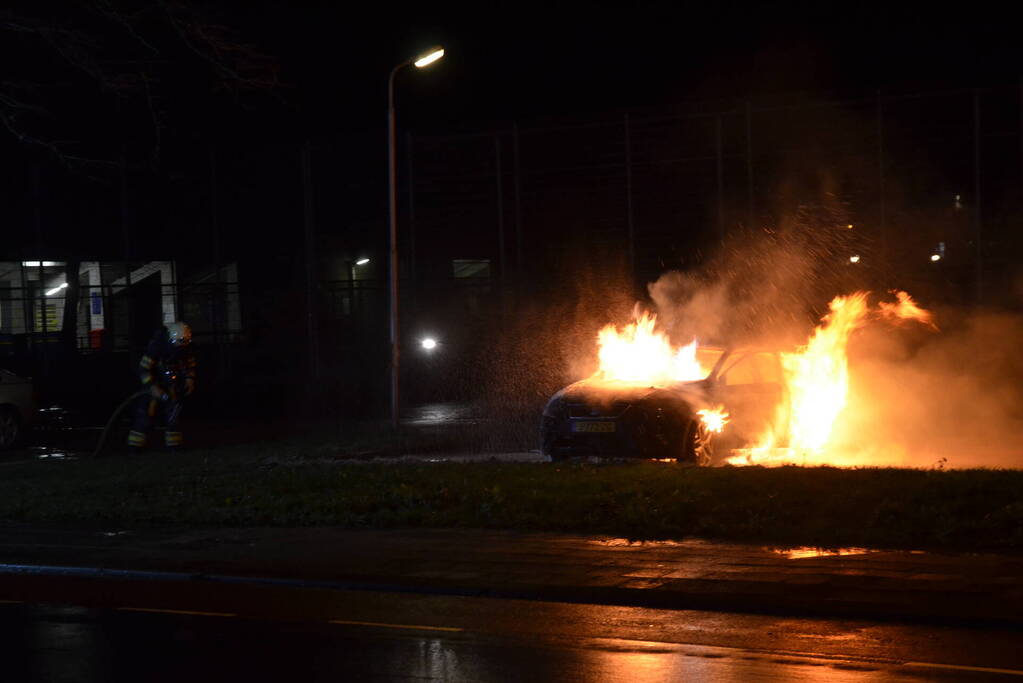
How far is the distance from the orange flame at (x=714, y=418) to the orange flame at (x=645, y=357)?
0.64m

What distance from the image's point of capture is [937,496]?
11914 mm

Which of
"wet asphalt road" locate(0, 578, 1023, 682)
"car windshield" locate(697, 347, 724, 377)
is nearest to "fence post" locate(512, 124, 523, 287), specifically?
"car windshield" locate(697, 347, 724, 377)

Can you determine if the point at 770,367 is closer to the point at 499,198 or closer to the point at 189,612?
the point at 189,612

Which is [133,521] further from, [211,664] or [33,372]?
[33,372]

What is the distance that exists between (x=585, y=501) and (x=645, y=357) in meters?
5.45

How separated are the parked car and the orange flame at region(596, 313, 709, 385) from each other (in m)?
11.0

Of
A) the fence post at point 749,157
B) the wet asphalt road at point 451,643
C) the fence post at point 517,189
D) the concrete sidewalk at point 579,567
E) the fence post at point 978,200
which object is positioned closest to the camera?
the wet asphalt road at point 451,643

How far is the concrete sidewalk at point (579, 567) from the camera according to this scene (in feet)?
29.3

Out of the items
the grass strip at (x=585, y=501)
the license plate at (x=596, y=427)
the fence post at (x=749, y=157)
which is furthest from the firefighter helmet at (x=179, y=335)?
the fence post at (x=749, y=157)

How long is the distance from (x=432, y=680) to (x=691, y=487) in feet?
20.3

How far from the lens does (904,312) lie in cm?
2622

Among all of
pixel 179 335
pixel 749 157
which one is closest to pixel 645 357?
pixel 179 335

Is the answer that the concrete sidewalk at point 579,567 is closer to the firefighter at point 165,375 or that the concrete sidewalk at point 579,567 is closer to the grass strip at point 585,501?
the grass strip at point 585,501

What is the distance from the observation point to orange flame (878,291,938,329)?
25.8 metres
